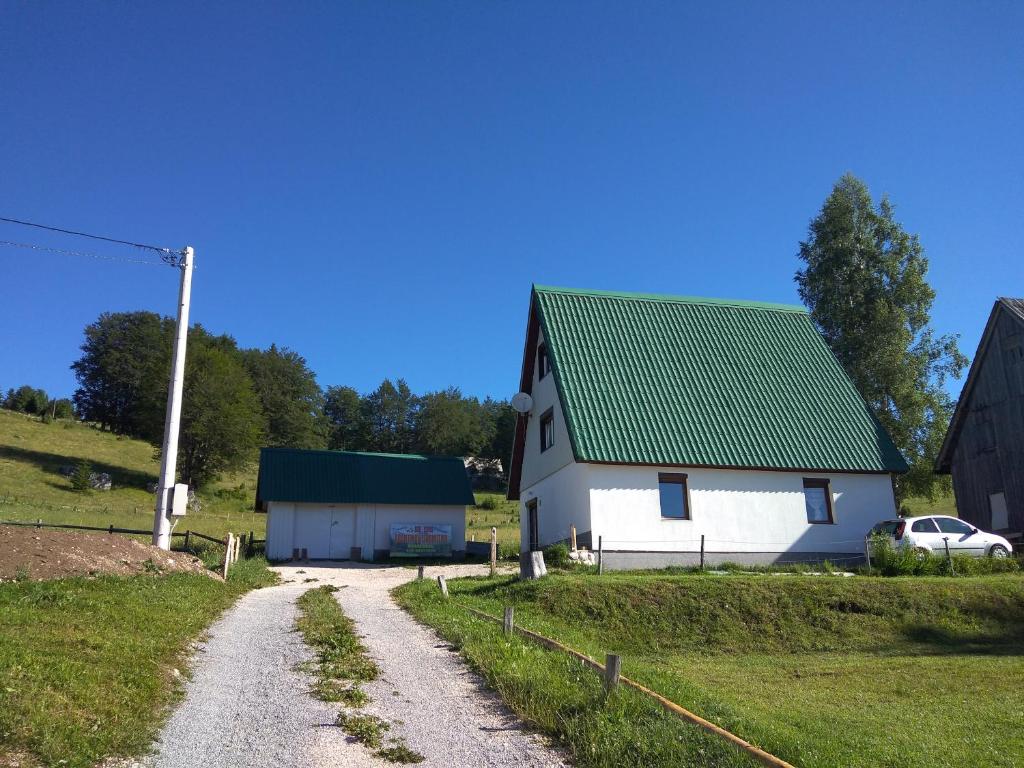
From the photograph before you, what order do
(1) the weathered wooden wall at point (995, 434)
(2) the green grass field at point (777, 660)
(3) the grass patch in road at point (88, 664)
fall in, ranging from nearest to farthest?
(3) the grass patch in road at point (88, 664) → (2) the green grass field at point (777, 660) → (1) the weathered wooden wall at point (995, 434)

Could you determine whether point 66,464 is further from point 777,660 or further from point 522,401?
point 777,660

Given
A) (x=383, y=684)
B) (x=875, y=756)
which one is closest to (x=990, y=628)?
(x=875, y=756)

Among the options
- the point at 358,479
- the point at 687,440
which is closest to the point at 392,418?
the point at 358,479

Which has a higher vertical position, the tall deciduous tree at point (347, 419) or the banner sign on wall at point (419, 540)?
the tall deciduous tree at point (347, 419)

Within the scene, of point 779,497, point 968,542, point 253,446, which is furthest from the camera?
point 253,446

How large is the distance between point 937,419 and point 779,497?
1430 centimetres

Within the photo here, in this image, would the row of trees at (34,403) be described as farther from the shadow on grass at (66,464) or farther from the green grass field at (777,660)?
the green grass field at (777,660)

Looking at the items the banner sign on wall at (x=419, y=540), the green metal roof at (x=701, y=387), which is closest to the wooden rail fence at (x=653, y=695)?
the green metal roof at (x=701, y=387)

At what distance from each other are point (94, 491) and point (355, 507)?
2844 centimetres

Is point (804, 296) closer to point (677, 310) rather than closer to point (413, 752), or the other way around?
point (677, 310)

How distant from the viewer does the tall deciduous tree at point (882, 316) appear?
112 ft

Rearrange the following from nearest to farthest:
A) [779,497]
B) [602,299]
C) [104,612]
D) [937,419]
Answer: [104,612]
[779,497]
[602,299]
[937,419]

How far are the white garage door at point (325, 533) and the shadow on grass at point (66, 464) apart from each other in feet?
99.2

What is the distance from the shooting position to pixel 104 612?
36.1ft
